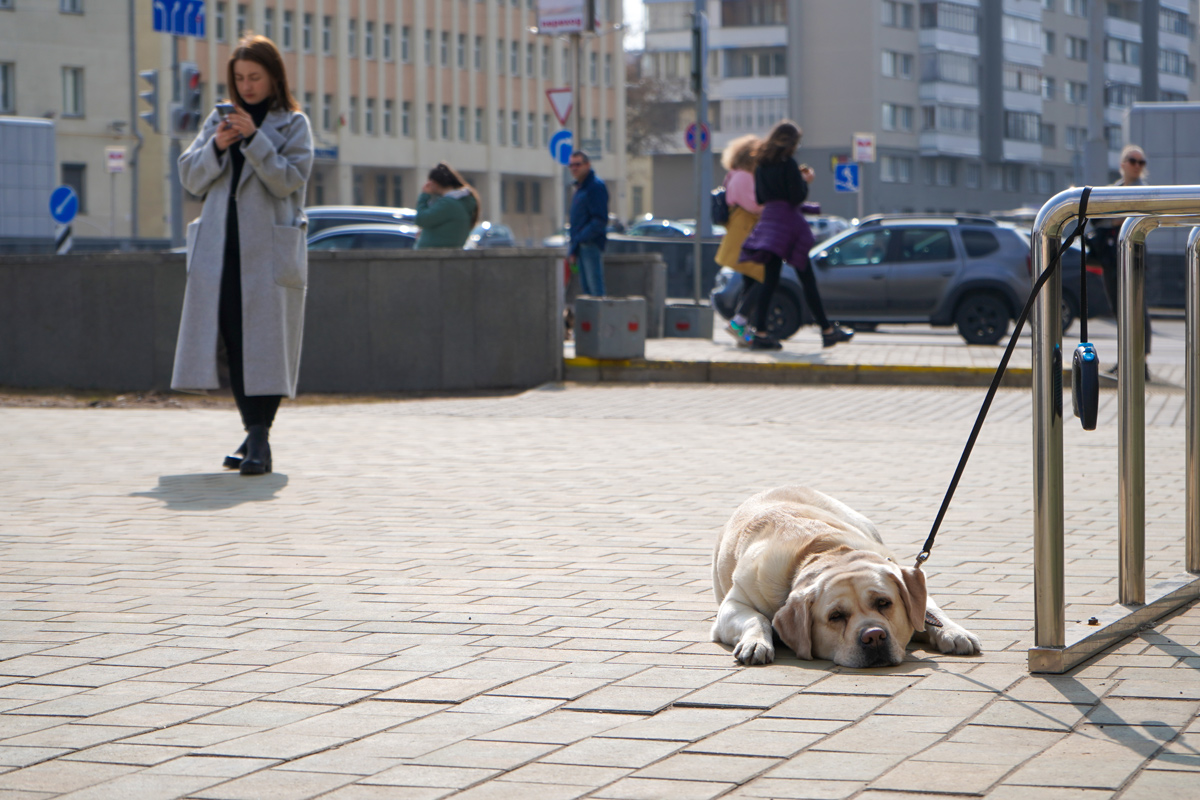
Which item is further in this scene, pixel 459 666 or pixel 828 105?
pixel 828 105

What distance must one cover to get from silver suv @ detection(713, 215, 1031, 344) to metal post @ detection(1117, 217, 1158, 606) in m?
13.6

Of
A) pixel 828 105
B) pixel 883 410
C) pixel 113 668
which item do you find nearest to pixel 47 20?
pixel 828 105

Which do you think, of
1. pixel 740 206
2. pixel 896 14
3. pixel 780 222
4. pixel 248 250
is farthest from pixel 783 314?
pixel 896 14

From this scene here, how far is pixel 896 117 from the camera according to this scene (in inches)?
3430

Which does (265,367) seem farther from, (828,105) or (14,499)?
(828,105)

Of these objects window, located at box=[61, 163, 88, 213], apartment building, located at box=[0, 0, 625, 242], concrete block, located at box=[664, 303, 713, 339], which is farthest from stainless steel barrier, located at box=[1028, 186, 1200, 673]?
window, located at box=[61, 163, 88, 213]

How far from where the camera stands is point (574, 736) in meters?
3.65

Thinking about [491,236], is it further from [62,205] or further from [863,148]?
[62,205]

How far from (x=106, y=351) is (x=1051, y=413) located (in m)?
12.5

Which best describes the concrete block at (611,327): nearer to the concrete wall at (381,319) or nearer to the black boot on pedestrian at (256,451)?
the concrete wall at (381,319)

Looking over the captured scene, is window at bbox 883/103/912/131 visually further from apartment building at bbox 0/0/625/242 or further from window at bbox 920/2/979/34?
apartment building at bbox 0/0/625/242

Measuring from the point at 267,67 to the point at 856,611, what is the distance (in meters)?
5.33

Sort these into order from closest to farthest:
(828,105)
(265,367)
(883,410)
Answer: (265,367), (883,410), (828,105)

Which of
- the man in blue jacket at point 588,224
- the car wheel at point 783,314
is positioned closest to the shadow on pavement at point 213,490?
the man in blue jacket at point 588,224
